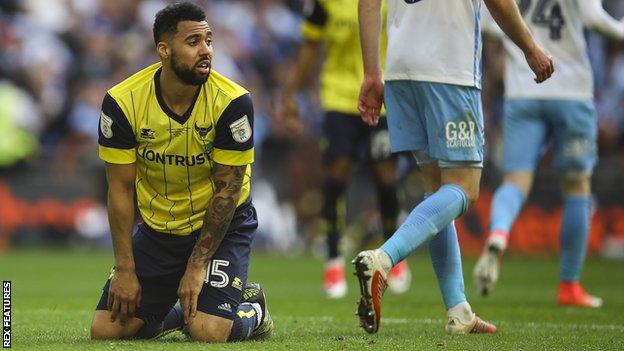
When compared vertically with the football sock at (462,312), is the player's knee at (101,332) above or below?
above

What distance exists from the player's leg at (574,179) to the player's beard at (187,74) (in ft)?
12.4

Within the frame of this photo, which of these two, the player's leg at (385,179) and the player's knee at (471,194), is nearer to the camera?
the player's knee at (471,194)

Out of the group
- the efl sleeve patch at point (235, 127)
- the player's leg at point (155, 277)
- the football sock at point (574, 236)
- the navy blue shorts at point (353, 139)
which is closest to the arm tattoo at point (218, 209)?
the efl sleeve patch at point (235, 127)

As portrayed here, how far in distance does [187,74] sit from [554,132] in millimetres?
3973

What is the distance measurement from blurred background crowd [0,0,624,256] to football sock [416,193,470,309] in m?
9.24

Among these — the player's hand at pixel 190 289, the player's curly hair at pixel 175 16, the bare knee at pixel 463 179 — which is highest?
the player's curly hair at pixel 175 16

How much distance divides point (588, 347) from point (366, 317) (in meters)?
1.10

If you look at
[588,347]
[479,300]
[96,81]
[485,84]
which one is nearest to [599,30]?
[479,300]

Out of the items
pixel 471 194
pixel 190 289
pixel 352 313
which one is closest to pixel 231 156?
pixel 190 289

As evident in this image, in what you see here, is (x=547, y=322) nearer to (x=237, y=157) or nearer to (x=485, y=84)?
(x=237, y=157)

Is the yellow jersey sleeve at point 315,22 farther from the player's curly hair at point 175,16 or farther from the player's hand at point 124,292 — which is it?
the player's hand at point 124,292

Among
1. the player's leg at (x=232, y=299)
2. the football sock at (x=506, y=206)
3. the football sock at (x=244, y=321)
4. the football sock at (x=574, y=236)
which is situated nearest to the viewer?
the player's leg at (x=232, y=299)

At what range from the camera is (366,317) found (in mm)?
5766

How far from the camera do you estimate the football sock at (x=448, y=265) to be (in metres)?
6.64
